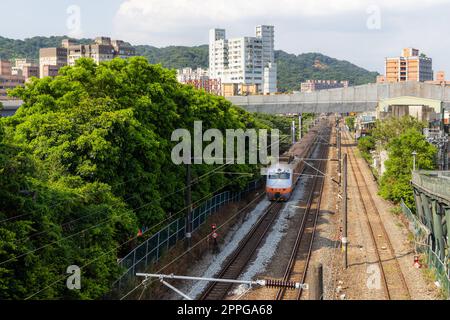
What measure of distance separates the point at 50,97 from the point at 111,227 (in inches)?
325

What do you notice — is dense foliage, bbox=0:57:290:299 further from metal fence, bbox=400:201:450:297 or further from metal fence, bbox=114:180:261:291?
metal fence, bbox=400:201:450:297

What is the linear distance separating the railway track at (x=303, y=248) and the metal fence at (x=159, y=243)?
567 cm

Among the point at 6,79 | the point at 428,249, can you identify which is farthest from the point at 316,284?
the point at 6,79

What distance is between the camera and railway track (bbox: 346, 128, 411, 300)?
22945mm

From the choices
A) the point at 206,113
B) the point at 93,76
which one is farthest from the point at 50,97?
the point at 206,113

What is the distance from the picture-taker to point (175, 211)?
30.0 m

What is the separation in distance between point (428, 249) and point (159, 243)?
42.9ft

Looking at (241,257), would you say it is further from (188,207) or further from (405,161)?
(405,161)

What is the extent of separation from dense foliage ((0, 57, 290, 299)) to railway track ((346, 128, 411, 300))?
33.7ft

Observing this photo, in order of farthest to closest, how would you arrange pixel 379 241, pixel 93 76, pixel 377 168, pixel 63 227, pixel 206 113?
pixel 377 168 → pixel 206 113 → pixel 379 241 → pixel 93 76 → pixel 63 227

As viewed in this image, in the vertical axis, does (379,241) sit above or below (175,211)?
below

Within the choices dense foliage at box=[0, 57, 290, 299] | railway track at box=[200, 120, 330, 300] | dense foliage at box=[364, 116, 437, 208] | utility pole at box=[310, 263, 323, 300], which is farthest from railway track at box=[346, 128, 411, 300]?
utility pole at box=[310, 263, 323, 300]

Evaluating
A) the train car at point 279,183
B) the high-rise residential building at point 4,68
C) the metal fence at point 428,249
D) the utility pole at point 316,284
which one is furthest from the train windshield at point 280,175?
the high-rise residential building at point 4,68
